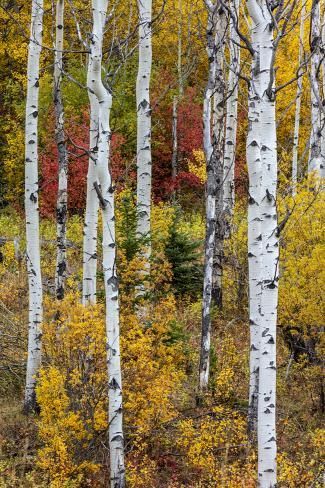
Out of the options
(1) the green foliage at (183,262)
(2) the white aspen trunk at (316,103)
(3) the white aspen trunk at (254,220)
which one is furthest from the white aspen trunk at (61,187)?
(2) the white aspen trunk at (316,103)

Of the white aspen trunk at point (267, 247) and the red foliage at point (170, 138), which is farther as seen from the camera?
the red foliage at point (170, 138)

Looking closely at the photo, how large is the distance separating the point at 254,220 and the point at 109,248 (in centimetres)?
173

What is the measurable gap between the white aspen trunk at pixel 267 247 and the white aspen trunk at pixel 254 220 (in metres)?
0.11

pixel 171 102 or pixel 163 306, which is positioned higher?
pixel 171 102

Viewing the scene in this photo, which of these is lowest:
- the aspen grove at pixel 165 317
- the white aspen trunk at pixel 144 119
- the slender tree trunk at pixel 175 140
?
the aspen grove at pixel 165 317

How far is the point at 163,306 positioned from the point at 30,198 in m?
2.39

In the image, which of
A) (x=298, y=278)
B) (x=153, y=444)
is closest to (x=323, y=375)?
(x=298, y=278)

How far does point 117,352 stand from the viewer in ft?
22.9

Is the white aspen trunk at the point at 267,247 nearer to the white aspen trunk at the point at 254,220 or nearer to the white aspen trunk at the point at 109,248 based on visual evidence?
the white aspen trunk at the point at 254,220

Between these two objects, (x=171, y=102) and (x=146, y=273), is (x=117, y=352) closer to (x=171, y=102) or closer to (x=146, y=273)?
(x=146, y=273)

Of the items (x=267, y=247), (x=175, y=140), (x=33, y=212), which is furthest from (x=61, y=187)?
(x=175, y=140)

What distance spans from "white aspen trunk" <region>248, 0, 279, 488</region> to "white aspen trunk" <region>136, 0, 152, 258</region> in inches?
157

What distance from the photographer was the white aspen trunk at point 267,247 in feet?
19.7

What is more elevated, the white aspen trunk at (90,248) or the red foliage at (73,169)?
the red foliage at (73,169)
